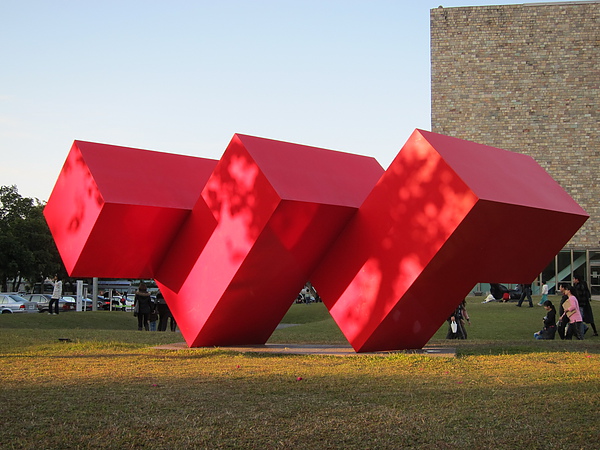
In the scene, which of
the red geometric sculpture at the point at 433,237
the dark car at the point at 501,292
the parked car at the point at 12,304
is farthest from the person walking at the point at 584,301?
the parked car at the point at 12,304

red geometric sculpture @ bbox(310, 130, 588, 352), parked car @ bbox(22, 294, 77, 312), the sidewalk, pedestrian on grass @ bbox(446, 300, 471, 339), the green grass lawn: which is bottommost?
the green grass lawn

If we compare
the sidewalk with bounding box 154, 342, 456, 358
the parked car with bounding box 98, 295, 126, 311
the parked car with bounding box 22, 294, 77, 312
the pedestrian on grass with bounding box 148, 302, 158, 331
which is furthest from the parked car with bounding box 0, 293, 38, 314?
the sidewalk with bounding box 154, 342, 456, 358

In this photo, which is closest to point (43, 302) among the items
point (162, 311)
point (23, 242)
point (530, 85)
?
point (23, 242)

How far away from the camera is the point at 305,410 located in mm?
6008

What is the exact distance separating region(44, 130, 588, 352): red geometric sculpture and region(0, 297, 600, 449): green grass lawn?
82 cm

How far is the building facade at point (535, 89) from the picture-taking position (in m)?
46.7

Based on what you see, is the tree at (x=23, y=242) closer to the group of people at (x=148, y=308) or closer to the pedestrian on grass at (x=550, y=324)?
the group of people at (x=148, y=308)

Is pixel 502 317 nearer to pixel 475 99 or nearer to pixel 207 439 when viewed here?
pixel 207 439

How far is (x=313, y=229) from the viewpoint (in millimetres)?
10156

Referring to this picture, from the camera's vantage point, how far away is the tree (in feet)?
118

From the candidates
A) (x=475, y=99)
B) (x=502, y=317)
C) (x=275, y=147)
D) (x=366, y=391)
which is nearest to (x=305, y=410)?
(x=366, y=391)

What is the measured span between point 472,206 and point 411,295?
1602 millimetres

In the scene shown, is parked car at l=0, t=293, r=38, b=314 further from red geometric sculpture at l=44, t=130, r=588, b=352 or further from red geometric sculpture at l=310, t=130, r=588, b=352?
red geometric sculpture at l=310, t=130, r=588, b=352

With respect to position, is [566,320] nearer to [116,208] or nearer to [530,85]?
[116,208]
